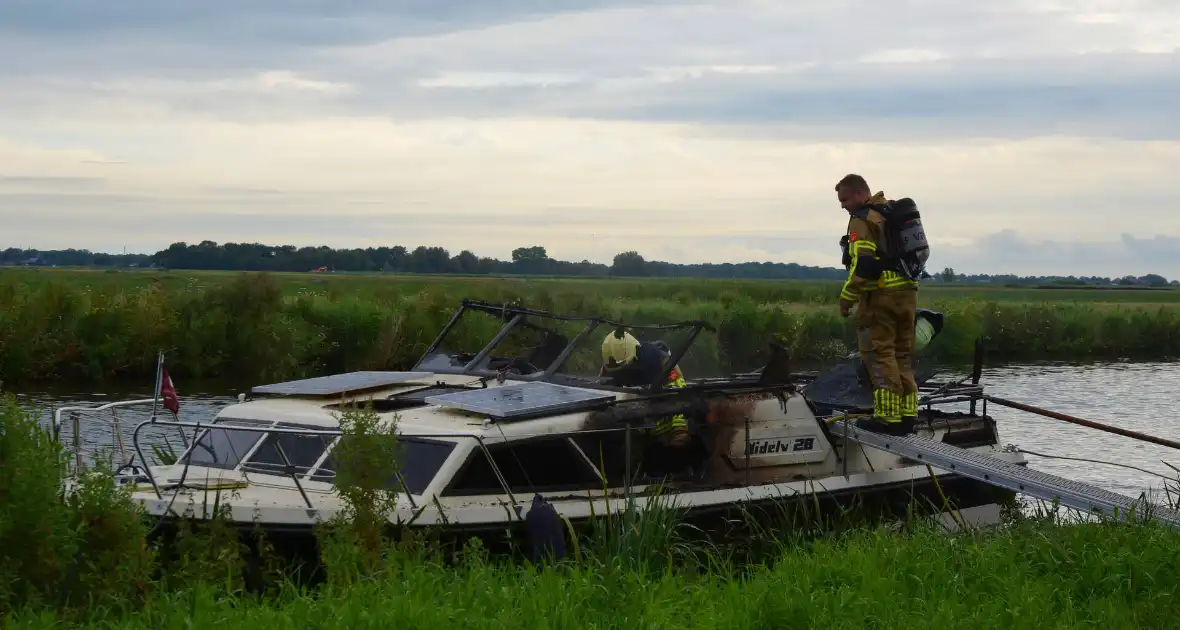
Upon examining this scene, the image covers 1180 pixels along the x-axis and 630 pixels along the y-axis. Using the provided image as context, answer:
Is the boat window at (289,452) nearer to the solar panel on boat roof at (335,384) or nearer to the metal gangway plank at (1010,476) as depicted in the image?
the solar panel on boat roof at (335,384)

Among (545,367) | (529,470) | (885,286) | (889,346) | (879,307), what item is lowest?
(529,470)

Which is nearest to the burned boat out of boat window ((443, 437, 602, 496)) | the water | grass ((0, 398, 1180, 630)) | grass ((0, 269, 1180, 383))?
boat window ((443, 437, 602, 496))

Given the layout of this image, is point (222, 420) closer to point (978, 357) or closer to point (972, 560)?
point (972, 560)

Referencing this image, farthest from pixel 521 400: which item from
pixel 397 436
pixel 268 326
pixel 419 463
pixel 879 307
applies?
pixel 268 326

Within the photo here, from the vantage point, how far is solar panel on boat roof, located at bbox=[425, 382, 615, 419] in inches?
377

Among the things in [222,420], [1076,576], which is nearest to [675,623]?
[1076,576]

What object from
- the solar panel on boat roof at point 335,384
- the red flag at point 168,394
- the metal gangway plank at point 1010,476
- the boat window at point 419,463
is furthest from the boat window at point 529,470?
the metal gangway plank at point 1010,476

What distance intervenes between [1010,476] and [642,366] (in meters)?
3.42

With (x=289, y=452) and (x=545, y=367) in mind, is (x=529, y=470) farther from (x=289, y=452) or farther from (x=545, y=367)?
(x=545, y=367)

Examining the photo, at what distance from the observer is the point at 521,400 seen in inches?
390

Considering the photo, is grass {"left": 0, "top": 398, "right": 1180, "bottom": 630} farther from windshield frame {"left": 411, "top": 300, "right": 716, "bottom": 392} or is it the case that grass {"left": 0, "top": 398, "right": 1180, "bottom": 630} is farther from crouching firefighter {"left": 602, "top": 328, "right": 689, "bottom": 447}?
windshield frame {"left": 411, "top": 300, "right": 716, "bottom": 392}

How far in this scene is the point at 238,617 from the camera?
6645mm

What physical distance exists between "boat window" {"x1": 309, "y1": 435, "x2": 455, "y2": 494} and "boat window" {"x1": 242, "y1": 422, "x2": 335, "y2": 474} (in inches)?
9.1

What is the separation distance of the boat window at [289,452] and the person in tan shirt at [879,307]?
4713 mm
